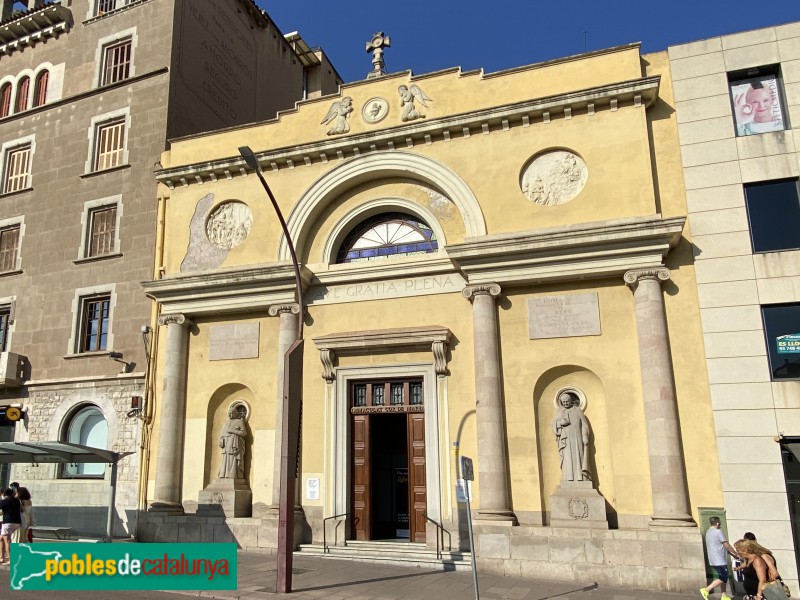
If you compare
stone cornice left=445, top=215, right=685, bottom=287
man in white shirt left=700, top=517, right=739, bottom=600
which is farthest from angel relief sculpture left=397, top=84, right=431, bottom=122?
man in white shirt left=700, top=517, right=739, bottom=600

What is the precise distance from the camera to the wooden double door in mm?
15625

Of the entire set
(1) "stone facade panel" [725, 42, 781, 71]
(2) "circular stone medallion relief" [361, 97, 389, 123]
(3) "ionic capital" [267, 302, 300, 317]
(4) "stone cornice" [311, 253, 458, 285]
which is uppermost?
(2) "circular stone medallion relief" [361, 97, 389, 123]

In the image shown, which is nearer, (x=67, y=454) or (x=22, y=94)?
(x=67, y=454)

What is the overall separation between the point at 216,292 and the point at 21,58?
14.2m

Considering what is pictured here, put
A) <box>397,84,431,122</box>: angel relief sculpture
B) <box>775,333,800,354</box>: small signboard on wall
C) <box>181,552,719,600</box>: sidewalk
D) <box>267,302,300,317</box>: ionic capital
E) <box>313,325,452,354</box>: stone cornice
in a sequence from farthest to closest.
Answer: <box>397,84,431,122</box>: angel relief sculpture → <box>267,302,300,317</box>: ionic capital → <box>313,325,452,354</box>: stone cornice → <box>775,333,800,354</box>: small signboard on wall → <box>181,552,719,600</box>: sidewalk

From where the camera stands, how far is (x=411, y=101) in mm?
17172

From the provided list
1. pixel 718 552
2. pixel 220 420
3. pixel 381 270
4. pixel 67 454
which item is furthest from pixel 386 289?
pixel 718 552

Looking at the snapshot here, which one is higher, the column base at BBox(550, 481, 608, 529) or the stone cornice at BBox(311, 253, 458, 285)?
the stone cornice at BBox(311, 253, 458, 285)

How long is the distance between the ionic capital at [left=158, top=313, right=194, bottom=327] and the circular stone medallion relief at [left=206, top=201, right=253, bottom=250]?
216cm

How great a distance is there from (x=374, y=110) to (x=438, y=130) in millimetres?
2082

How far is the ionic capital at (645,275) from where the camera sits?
14047 millimetres

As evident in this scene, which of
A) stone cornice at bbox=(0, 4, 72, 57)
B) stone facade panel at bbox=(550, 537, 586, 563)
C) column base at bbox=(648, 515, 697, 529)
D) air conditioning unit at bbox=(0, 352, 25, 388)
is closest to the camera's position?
column base at bbox=(648, 515, 697, 529)

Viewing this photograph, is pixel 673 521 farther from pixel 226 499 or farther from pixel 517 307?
pixel 226 499

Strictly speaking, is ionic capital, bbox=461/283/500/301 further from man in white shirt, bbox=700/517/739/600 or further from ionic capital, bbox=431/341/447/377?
man in white shirt, bbox=700/517/739/600
